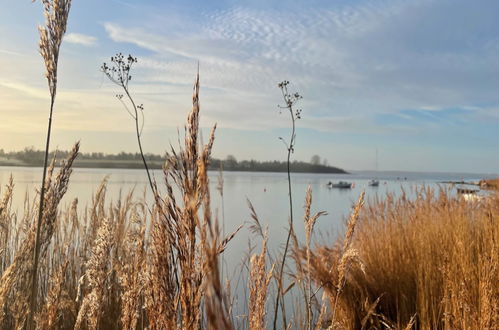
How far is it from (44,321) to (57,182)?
0.52 metres

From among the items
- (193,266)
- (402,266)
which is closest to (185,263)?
(193,266)

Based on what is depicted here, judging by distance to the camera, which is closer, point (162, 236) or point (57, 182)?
point (162, 236)

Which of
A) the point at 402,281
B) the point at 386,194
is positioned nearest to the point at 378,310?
the point at 402,281

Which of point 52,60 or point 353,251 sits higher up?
point 52,60

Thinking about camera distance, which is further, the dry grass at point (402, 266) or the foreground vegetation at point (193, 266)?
the dry grass at point (402, 266)

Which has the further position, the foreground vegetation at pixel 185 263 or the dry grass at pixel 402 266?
the dry grass at pixel 402 266

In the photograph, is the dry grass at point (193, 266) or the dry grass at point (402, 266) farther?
the dry grass at point (402, 266)

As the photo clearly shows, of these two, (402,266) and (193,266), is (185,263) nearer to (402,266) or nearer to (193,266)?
(193,266)

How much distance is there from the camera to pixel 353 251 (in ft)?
6.15

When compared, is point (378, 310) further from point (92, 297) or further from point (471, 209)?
point (92, 297)

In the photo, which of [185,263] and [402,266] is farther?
[402,266]

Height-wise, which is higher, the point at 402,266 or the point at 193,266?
the point at 193,266

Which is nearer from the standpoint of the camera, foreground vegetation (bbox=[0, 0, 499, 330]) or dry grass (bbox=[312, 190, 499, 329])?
foreground vegetation (bbox=[0, 0, 499, 330])

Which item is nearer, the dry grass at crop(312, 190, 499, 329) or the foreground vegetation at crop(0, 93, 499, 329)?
the foreground vegetation at crop(0, 93, 499, 329)
